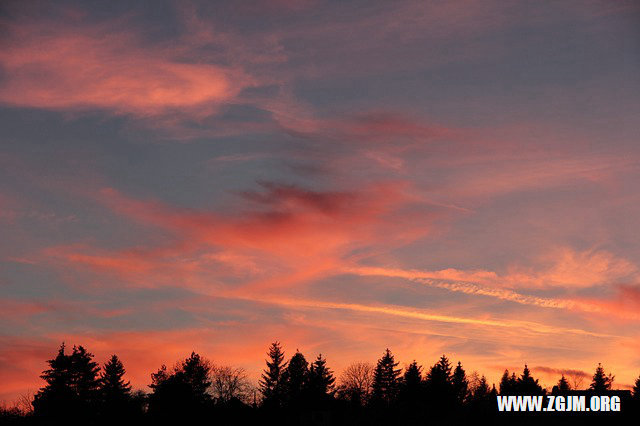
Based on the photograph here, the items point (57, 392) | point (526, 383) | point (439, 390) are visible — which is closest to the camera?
point (57, 392)

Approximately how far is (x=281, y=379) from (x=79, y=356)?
57744mm

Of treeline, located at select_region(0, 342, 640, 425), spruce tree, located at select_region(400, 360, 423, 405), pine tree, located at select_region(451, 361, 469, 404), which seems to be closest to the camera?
treeline, located at select_region(0, 342, 640, 425)

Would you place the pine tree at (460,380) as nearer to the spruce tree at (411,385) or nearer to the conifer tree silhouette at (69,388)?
the spruce tree at (411,385)

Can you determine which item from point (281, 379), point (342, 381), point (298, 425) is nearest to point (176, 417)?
point (298, 425)

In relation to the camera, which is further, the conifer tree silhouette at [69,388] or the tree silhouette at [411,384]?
the tree silhouette at [411,384]

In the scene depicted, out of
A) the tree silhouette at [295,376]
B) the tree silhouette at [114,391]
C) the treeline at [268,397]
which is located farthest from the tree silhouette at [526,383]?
the tree silhouette at [114,391]

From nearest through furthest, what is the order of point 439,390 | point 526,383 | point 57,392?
point 57,392 → point 439,390 → point 526,383

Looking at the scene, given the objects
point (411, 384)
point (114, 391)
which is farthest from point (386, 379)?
point (114, 391)

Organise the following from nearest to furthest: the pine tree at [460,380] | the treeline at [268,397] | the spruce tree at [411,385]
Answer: the treeline at [268,397]
the spruce tree at [411,385]
the pine tree at [460,380]

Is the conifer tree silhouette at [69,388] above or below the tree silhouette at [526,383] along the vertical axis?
below

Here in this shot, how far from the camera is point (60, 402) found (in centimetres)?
11962

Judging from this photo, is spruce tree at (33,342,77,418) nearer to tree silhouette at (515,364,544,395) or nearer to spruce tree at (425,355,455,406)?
spruce tree at (425,355,455,406)

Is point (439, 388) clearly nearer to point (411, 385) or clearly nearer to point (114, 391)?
point (411, 385)

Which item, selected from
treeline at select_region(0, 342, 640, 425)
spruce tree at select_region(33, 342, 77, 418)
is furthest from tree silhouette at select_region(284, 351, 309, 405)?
spruce tree at select_region(33, 342, 77, 418)
